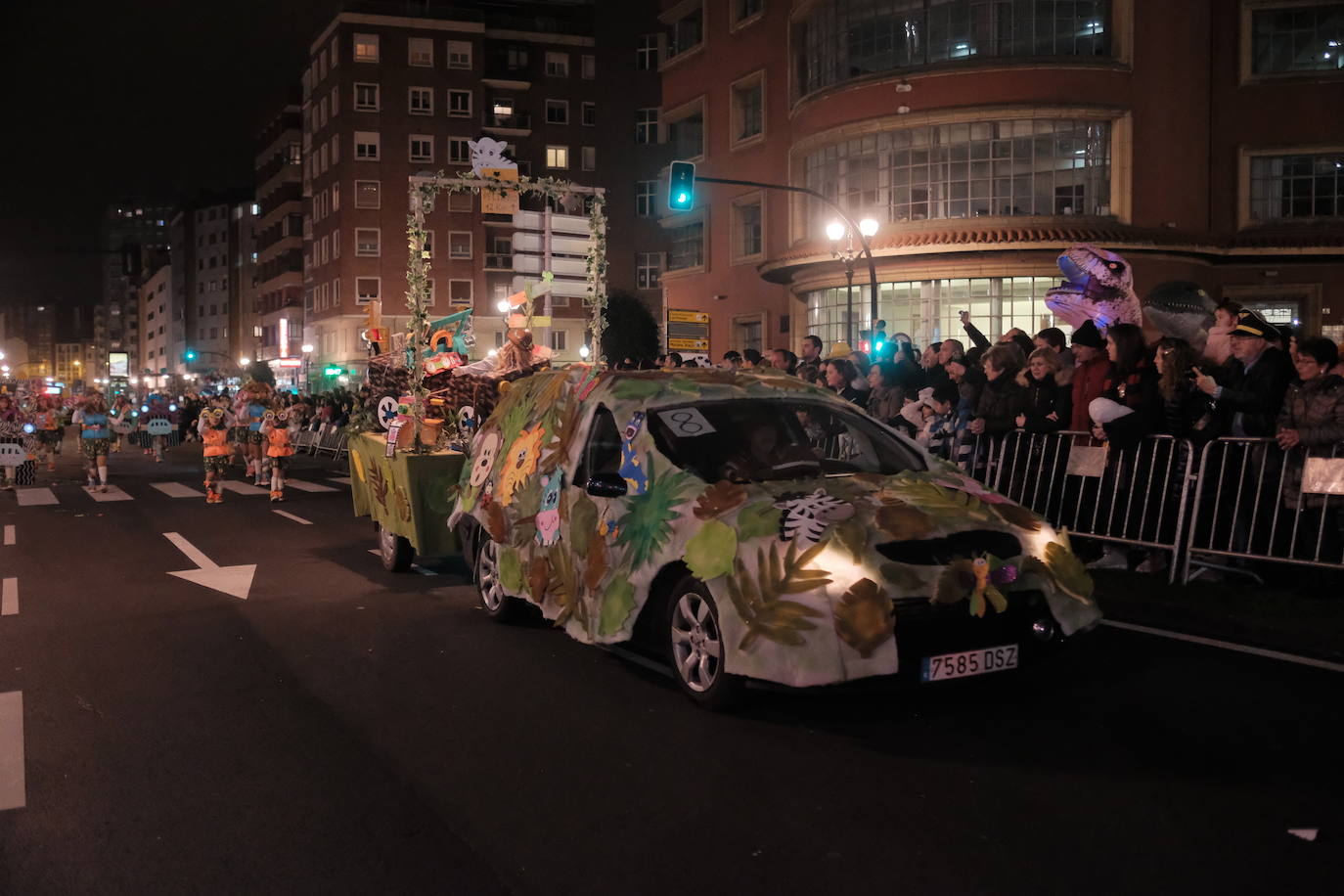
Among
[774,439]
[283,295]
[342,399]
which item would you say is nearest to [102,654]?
[774,439]

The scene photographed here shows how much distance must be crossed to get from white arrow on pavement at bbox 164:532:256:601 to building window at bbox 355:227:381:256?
2405 inches

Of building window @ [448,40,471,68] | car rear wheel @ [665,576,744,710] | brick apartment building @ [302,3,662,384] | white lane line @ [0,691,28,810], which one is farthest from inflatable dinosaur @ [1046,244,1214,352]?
building window @ [448,40,471,68]

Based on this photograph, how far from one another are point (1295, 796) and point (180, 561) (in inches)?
414

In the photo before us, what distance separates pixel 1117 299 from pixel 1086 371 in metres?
2.07

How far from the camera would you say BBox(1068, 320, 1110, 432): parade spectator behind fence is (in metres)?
10.1

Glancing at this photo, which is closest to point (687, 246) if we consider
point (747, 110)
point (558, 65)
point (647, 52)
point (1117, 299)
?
point (747, 110)

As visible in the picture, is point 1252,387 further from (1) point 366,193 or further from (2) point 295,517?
(1) point 366,193

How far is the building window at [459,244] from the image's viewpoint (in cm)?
7344

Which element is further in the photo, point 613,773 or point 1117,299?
point 1117,299

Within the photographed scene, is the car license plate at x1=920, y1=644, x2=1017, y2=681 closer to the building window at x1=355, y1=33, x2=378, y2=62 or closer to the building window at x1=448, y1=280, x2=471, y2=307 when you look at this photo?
the building window at x1=448, y1=280, x2=471, y2=307

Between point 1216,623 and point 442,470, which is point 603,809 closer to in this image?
point 1216,623

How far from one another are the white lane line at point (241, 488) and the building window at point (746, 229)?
19.0 meters

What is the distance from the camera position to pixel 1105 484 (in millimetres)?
9672

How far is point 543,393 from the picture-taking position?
320 inches
